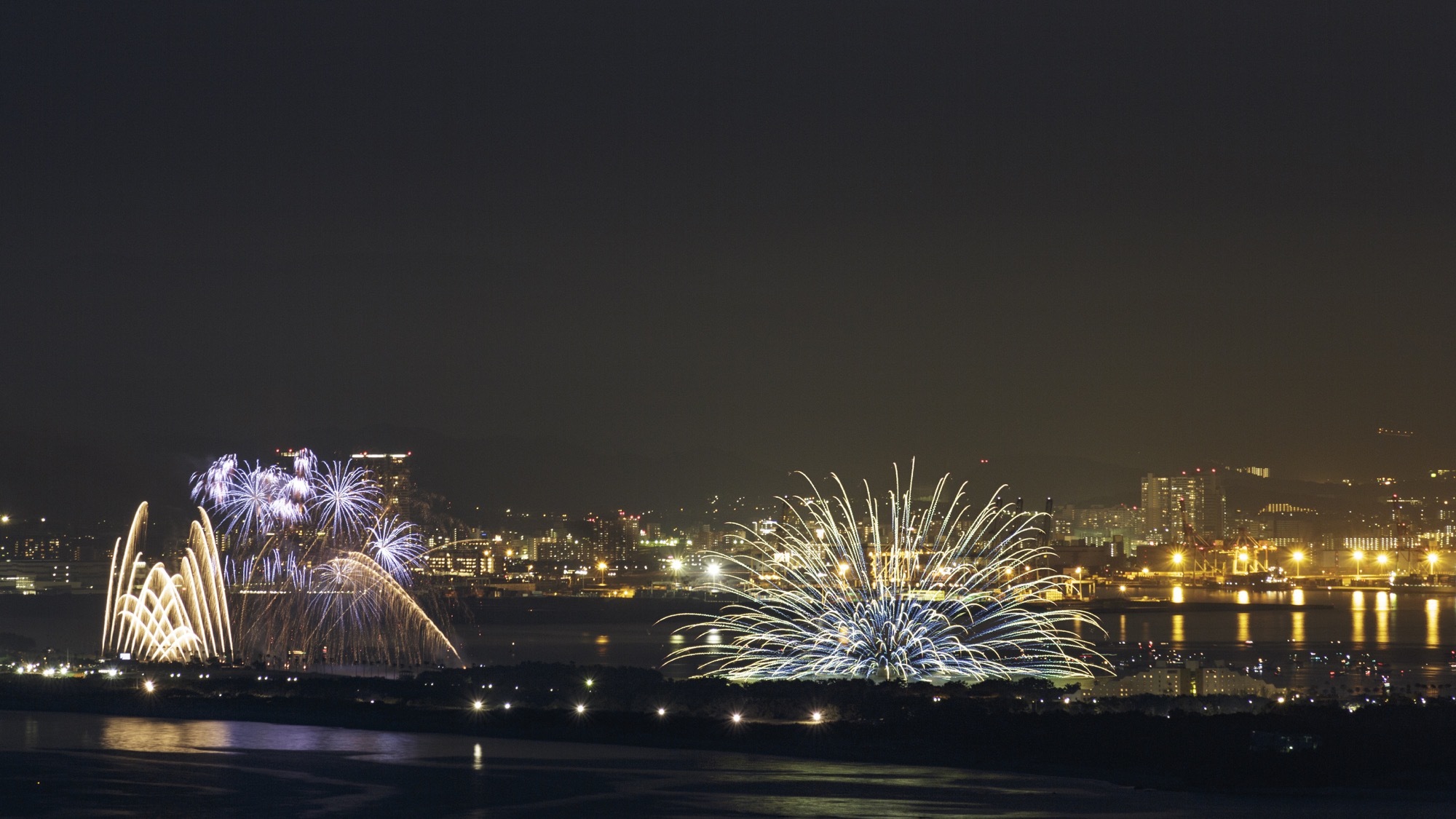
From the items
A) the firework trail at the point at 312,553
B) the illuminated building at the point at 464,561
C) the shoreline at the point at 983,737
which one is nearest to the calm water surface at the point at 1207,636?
the firework trail at the point at 312,553

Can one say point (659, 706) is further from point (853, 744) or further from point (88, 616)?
point (88, 616)

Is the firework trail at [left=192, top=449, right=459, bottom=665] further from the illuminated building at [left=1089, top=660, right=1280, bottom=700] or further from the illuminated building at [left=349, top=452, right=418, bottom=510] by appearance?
the illuminated building at [left=1089, top=660, right=1280, bottom=700]

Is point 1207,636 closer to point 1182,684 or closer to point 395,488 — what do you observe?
point 395,488

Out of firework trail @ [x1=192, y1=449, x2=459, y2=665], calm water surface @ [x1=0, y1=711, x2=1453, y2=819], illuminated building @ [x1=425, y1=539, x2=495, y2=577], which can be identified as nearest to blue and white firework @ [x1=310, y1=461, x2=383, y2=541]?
firework trail @ [x1=192, y1=449, x2=459, y2=665]

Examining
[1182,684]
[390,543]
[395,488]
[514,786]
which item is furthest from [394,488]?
[514,786]

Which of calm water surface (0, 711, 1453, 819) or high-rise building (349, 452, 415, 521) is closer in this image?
calm water surface (0, 711, 1453, 819)

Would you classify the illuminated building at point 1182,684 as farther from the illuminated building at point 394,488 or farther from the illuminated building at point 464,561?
the illuminated building at point 464,561

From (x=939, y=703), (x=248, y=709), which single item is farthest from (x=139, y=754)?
(x=939, y=703)
